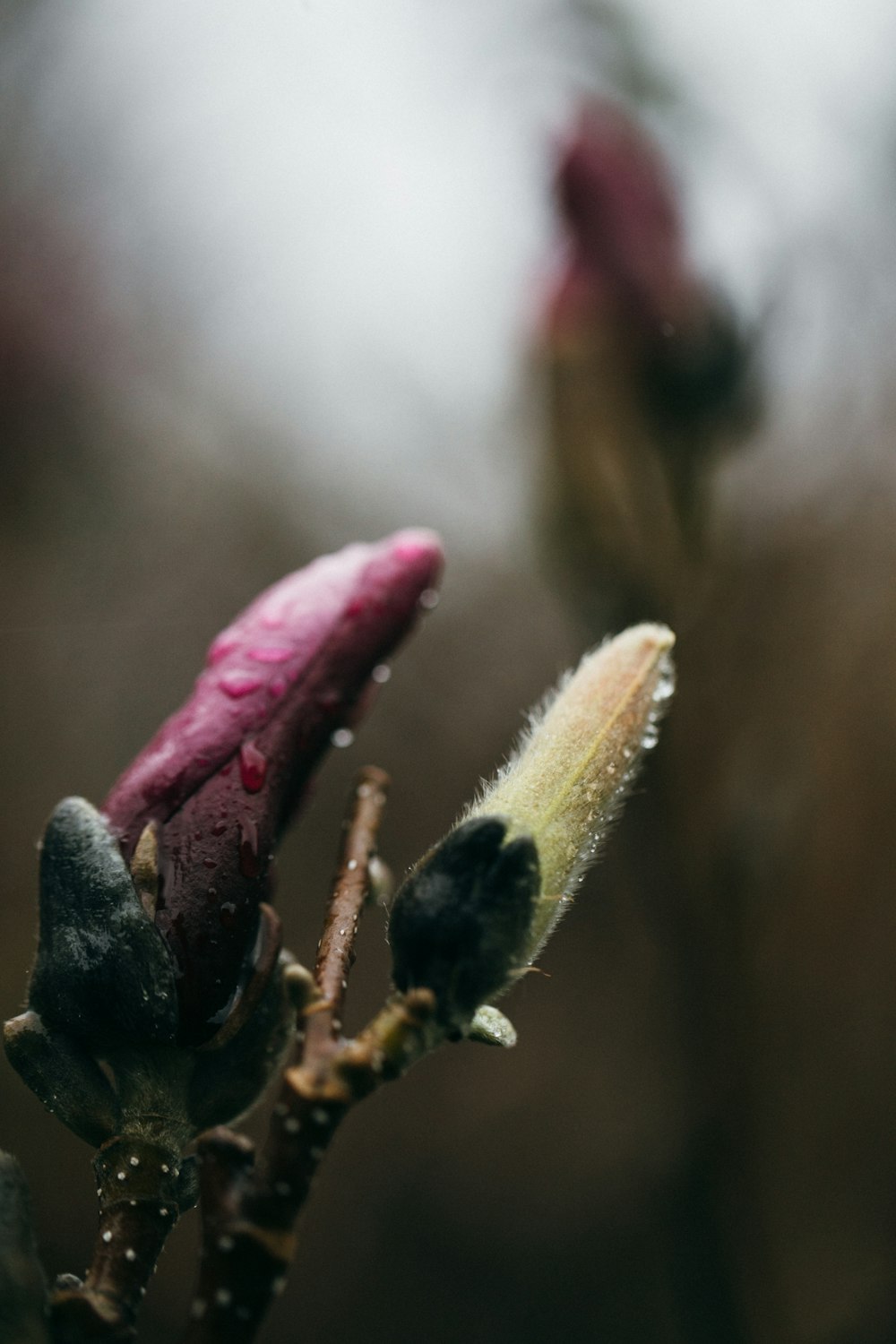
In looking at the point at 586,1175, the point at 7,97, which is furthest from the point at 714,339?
the point at 586,1175

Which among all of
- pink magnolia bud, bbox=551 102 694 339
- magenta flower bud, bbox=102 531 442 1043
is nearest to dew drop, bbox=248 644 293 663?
magenta flower bud, bbox=102 531 442 1043

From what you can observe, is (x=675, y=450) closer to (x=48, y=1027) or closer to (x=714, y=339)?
(x=714, y=339)

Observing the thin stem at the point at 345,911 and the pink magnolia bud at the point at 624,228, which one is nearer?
the thin stem at the point at 345,911

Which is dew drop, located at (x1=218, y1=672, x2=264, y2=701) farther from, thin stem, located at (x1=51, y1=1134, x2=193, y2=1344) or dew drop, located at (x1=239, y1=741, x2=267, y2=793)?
thin stem, located at (x1=51, y1=1134, x2=193, y2=1344)

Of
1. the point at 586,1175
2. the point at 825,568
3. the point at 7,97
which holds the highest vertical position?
the point at 7,97

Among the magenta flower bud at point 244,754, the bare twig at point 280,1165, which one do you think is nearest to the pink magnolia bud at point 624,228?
the magenta flower bud at point 244,754

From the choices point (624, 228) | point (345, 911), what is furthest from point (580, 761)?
point (624, 228)

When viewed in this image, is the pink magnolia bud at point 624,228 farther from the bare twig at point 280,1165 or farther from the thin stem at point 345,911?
the bare twig at point 280,1165
